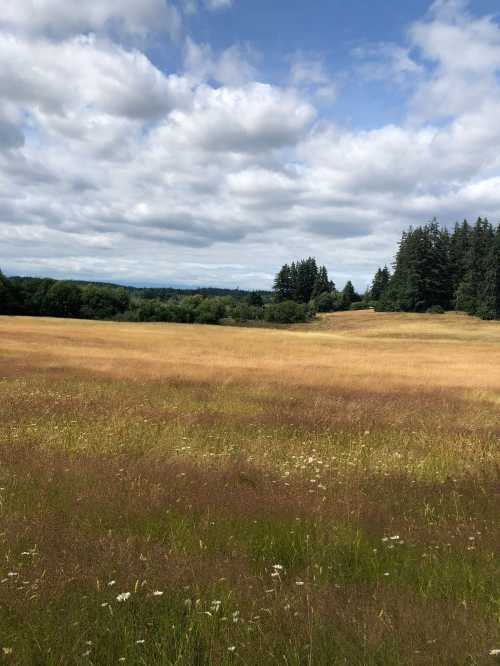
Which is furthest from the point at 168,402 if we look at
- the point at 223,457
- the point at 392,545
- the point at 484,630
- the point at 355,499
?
the point at 484,630

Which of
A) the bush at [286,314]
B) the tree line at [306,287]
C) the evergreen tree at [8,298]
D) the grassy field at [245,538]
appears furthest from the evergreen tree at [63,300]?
the grassy field at [245,538]

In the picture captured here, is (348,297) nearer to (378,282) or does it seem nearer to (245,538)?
(378,282)

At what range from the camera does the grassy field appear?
349 cm

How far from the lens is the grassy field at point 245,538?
3.49 meters

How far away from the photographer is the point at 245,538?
5.30 m

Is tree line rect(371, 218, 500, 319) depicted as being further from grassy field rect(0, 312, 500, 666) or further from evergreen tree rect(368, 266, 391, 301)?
grassy field rect(0, 312, 500, 666)

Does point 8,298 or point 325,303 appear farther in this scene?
point 325,303

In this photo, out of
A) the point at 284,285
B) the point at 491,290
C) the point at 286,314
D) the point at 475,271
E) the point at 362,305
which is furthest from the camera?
the point at 284,285

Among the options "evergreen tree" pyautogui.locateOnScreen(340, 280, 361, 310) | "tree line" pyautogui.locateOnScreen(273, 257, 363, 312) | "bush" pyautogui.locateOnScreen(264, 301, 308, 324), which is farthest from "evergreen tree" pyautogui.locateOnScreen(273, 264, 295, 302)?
"bush" pyautogui.locateOnScreen(264, 301, 308, 324)

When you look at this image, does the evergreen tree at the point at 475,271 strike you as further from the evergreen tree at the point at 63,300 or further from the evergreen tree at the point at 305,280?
the evergreen tree at the point at 63,300

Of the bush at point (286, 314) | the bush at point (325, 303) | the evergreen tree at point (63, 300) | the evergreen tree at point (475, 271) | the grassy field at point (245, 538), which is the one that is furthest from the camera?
the bush at point (325, 303)

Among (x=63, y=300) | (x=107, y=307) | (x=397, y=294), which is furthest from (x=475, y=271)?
(x=63, y=300)

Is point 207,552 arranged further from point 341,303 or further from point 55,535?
point 341,303

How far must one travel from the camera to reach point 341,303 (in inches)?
5881
